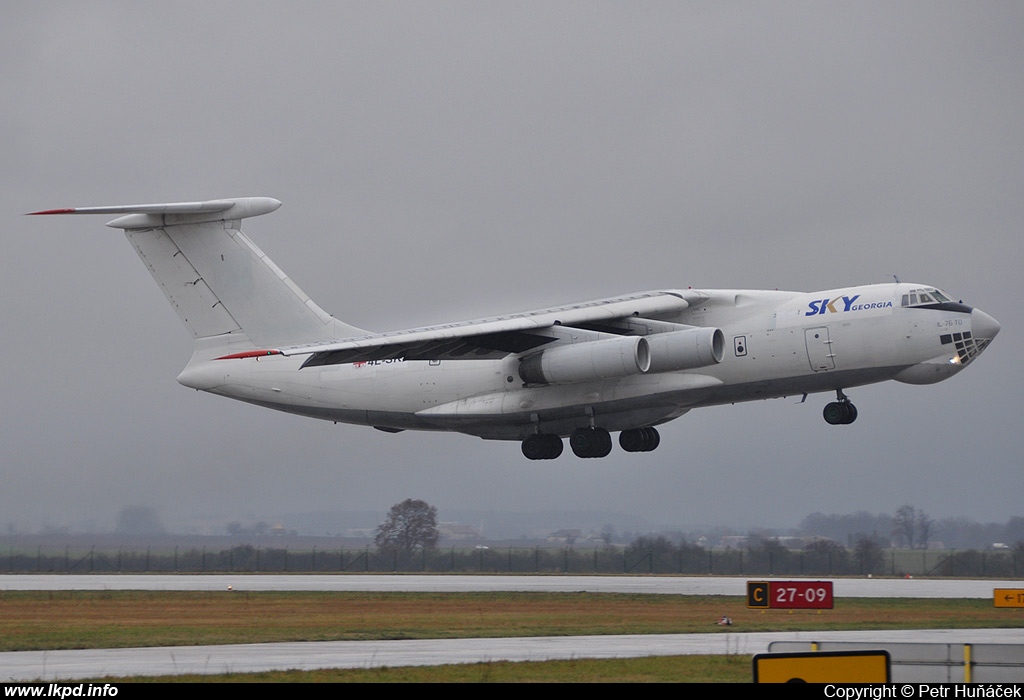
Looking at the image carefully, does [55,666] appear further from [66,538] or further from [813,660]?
[66,538]

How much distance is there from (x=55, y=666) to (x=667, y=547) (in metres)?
20.0

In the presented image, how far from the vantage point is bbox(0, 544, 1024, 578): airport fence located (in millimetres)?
28234

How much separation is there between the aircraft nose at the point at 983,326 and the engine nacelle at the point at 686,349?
3.79 metres

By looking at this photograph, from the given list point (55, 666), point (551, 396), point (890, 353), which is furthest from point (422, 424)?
point (55, 666)

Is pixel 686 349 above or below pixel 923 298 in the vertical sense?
below

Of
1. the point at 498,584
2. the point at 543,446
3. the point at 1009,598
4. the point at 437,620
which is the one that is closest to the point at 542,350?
the point at 543,446

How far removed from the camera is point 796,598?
55.7ft

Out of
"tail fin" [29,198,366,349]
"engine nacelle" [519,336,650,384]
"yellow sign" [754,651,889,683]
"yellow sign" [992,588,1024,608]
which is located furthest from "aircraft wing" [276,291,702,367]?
"yellow sign" [754,651,889,683]

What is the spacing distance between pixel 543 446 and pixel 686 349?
3788 mm

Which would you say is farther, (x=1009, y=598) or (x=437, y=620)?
(x=1009, y=598)

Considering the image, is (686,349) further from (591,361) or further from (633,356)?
(591,361)

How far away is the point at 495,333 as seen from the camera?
790 inches

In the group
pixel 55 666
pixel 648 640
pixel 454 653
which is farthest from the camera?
pixel 648 640

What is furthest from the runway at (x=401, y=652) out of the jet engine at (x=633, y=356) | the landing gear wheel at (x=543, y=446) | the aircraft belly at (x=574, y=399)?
the landing gear wheel at (x=543, y=446)
